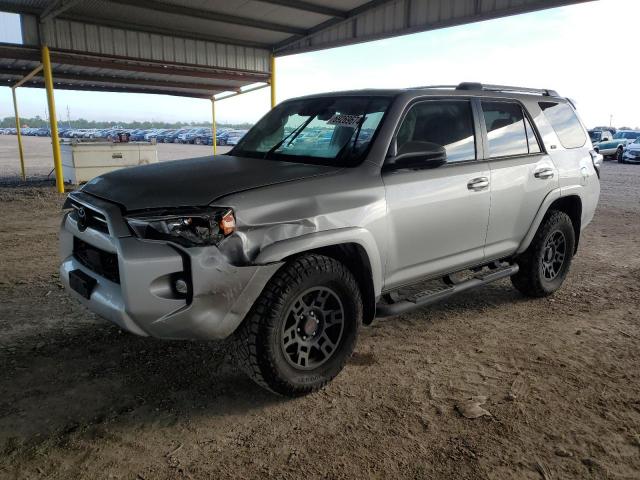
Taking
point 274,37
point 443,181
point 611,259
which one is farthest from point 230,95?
point 443,181

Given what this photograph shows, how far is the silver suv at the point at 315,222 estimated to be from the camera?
2.61 metres

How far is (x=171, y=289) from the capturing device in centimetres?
258

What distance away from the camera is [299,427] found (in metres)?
2.77

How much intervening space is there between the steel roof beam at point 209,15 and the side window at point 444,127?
8.85 metres

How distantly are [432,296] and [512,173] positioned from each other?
4.39 ft

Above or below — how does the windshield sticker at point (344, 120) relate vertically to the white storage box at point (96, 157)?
above

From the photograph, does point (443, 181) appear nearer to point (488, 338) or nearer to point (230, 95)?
point (488, 338)

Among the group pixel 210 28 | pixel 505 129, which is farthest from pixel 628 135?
pixel 505 129

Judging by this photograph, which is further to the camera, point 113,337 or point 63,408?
point 113,337

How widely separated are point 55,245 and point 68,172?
22.7ft

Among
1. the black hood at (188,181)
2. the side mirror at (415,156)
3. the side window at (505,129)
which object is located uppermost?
the side window at (505,129)

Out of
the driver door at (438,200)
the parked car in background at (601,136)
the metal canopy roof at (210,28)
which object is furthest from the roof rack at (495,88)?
the parked car in background at (601,136)

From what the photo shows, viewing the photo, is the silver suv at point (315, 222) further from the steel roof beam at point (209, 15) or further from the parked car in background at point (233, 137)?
the parked car in background at point (233, 137)

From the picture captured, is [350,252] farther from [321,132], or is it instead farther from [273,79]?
[273,79]
